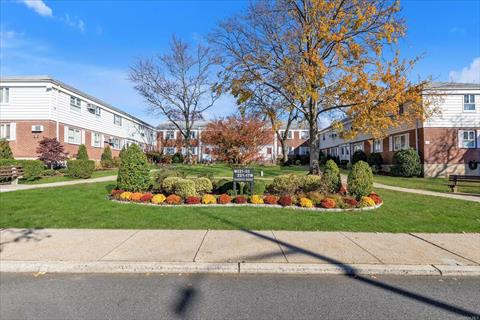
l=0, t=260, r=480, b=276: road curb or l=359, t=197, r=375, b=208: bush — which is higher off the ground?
l=359, t=197, r=375, b=208: bush

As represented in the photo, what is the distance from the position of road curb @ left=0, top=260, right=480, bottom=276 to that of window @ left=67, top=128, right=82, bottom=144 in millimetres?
21565

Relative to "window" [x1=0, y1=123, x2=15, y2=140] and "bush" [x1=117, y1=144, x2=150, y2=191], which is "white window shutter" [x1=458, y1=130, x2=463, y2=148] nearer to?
A: "bush" [x1=117, y1=144, x2=150, y2=191]

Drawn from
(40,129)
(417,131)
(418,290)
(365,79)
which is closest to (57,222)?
(418,290)

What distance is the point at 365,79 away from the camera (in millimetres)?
11609

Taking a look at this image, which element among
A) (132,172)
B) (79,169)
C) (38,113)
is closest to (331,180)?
(132,172)

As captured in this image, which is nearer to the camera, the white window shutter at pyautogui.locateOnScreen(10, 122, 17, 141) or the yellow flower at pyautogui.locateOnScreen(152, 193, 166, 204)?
the yellow flower at pyautogui.locateOnScreen(152, 193, 166, 204)

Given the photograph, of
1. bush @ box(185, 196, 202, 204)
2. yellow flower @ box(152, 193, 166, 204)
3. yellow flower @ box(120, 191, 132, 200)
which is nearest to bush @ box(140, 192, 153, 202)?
yellow flower @ box(152, 193, 166, 204)

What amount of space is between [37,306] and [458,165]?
25.8 m

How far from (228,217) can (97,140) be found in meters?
24.4

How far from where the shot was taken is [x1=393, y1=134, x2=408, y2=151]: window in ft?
76.1

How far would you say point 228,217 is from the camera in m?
7.67

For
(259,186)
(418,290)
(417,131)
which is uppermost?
(417,131)

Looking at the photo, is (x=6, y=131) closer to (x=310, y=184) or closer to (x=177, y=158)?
(x=177, y=158)

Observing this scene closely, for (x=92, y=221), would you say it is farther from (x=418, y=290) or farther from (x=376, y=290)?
(x=418, y=290)
